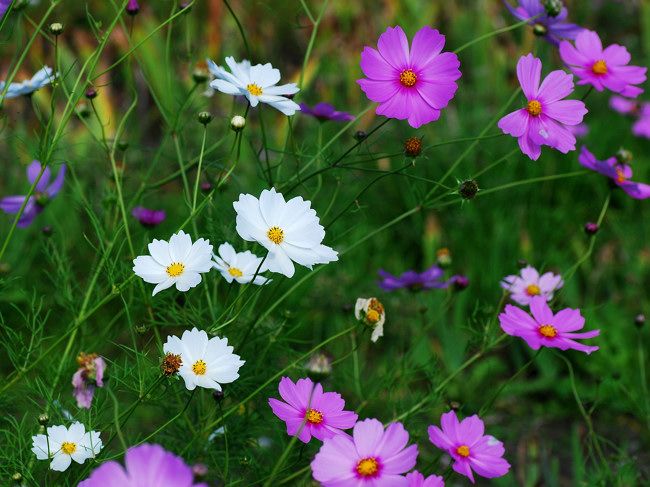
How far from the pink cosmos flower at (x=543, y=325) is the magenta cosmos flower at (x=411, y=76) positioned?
0.27m

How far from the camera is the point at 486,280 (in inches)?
83.4

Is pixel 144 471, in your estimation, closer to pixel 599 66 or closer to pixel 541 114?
pixel 541 114

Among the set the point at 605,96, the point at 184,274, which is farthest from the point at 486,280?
the point at 184,274

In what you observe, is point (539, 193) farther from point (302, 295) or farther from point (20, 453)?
point (20, 453)

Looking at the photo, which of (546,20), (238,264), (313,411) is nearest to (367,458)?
(313,411)

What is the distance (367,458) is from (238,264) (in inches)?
14.1

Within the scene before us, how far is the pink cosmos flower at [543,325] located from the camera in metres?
1.03

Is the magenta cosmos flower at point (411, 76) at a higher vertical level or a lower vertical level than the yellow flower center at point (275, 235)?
higher

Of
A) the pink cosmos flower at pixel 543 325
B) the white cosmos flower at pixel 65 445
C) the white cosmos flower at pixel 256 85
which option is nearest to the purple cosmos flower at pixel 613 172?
the pink cosmos flower at pixel 543 325

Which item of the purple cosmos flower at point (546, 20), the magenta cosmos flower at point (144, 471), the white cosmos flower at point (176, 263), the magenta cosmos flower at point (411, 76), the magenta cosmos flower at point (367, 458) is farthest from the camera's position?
Result: the purple cosmos flower at point (546, 20)

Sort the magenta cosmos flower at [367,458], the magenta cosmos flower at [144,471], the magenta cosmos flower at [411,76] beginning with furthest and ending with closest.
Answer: the magenta cosmos flower at [411,76]
the magenta cosmos flower at [367,458]
the magenta cosmos flower at [144,471]

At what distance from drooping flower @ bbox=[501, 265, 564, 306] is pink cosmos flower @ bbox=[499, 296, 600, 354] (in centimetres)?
16

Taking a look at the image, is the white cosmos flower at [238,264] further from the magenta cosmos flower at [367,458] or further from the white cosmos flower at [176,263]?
the magenta cosmos flower at [367,458]

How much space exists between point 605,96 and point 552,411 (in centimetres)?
138
